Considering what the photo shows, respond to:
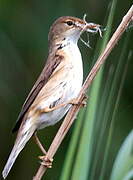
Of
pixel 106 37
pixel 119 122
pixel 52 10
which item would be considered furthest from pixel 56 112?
pixel 52 10

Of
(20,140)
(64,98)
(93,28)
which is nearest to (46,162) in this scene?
(20,140)

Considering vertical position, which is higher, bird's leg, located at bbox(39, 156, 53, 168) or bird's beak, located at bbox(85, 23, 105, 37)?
bird's beak, located at bbox(85, 23, 105, 37)

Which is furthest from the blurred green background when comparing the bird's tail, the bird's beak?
the bird's tail

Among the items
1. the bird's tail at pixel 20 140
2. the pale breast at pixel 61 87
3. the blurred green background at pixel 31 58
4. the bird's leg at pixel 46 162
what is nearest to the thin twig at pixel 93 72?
the bird's leg at pixel 46 162

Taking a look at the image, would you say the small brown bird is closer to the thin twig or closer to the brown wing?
the brown wing

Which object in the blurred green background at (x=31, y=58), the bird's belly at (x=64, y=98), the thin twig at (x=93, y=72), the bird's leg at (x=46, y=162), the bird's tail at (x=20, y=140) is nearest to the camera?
the thin twig at (x=93, y=72)

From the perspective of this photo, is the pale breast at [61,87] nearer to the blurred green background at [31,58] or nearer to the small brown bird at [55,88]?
the small brown bird at [55,88]

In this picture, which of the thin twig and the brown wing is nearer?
the thin twig
